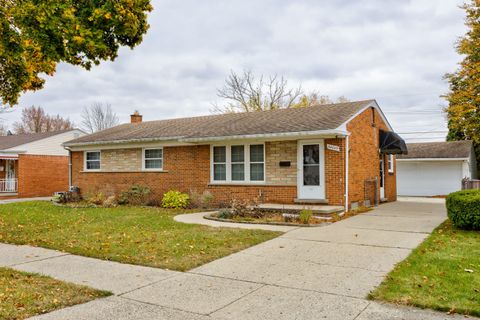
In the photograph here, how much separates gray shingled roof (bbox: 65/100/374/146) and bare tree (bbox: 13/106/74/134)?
129 feet

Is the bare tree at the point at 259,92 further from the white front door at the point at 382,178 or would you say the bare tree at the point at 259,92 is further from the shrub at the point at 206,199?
the shrub at the point at 206,199

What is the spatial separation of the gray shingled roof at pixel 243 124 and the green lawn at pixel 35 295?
9.70m

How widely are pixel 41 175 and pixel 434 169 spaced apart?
88.7 ft

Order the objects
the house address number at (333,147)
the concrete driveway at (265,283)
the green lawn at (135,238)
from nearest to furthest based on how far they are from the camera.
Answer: the concrete driveway at (265,283), the green lawn at (135,238), the house address number at (333,147)

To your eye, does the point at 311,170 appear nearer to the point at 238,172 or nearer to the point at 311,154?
the point at 311,154

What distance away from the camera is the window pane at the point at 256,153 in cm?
1544

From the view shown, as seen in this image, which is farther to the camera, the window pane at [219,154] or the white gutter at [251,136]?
the window pane at [219,154]

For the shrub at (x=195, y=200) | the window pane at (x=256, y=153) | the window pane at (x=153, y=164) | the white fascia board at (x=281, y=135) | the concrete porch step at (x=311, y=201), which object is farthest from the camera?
the window pane at (x=153, y=164)

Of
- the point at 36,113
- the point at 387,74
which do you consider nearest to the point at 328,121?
the point at 387,74

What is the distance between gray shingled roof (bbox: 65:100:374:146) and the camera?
574 inches

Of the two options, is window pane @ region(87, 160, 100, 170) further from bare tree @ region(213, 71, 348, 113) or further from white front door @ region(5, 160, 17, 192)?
bare tree @ region(213, 71, 348, 113)

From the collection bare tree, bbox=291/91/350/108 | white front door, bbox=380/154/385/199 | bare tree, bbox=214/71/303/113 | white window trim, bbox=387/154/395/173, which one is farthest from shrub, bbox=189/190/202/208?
bare tree, bbox=291/91/350/108

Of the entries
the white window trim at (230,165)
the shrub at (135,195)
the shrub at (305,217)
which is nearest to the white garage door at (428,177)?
the white window trim at (230,165)

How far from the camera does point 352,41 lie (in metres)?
17.0
